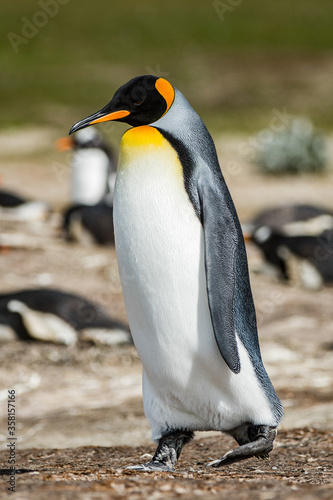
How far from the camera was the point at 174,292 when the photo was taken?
3.24 m

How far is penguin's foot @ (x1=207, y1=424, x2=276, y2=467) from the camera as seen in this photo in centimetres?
314

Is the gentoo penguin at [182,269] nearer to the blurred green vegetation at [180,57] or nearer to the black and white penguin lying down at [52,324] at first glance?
the black and white penguin lying down at [52,324]

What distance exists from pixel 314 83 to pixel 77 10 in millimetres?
14640

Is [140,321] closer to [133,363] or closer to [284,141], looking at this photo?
[133,363]

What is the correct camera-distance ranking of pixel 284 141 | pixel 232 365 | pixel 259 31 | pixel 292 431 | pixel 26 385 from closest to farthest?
pixel 232 365 < pixel 292 431 < pixel 26 385 < pixel 284 141 < pixel 259 31

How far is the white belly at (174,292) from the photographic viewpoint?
10.6ft

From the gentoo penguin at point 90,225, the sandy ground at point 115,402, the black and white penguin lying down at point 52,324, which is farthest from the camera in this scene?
the gentoo penguin at point 90,225

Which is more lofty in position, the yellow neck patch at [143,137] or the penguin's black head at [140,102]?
the penguin's black head at [140,102]

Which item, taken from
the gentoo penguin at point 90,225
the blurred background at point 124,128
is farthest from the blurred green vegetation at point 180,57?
the gentoo penguin at point 90,225

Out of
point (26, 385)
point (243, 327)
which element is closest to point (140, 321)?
point (243, 327)

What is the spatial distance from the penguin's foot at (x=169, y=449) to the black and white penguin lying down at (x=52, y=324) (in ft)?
10.8

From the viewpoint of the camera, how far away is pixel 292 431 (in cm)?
452

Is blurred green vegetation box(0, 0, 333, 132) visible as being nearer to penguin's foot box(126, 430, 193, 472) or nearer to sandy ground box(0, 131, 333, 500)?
sandy ground box(0, 131, 333, 500)

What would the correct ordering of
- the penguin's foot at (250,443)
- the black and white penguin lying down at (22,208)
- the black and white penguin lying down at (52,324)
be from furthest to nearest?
the black and white penguin lying down at (22,208) → the black and white penguin lying down at (52,324) → the penguin's foot at (250,443)
